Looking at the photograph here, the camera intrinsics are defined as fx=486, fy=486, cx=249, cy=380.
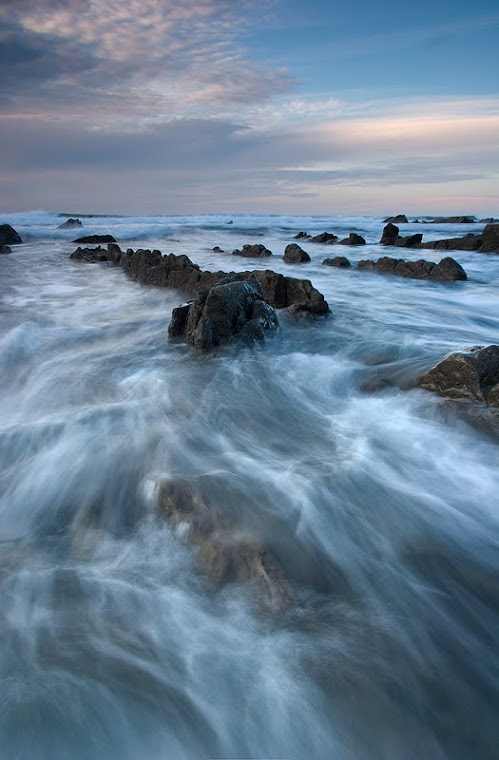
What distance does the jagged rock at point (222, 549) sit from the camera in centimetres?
283

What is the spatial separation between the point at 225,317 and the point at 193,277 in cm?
523

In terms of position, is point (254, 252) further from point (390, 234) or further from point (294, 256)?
point (390, 234)

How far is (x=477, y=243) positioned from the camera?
22781mm

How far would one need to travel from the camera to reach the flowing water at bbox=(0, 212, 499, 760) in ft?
7.29

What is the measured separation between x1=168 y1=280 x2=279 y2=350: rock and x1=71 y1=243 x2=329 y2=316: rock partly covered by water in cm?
121

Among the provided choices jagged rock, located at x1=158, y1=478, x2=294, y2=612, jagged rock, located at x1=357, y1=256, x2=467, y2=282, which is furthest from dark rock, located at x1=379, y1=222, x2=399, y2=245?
jagged rock, located at x1=158, y1=478, x2=294, y2=612

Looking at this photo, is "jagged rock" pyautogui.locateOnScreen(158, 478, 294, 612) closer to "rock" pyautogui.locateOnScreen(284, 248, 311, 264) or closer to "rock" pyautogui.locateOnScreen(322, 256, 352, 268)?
"rock" pyautogui.locateOnScreen(322, 256, 352, 268)

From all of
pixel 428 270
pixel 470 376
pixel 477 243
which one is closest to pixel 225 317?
pixel 470 376

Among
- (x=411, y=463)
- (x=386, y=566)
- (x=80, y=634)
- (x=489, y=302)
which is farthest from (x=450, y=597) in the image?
(x=489, y=302)

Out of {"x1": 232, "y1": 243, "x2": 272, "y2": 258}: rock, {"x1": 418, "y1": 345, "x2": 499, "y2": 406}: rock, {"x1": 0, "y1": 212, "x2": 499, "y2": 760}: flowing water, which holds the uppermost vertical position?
{"x1": 232, "y1": 243, "x2": 272, "y2": 258}: rock

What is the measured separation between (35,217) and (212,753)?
59202 mm

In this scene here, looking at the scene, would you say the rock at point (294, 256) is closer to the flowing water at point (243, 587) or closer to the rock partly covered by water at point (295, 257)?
the rock partly covered by water at point (295, 257)

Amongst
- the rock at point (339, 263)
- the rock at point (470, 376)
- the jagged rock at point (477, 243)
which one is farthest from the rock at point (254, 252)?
the rock at point (470, 376)

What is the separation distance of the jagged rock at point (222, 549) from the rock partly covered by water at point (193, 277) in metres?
5.91
